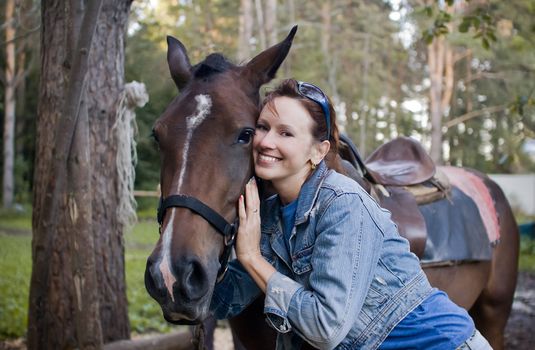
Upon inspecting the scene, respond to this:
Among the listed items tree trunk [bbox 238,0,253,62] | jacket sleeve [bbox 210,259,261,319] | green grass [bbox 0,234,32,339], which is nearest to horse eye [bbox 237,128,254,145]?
jacket sleeve [bbox 210,259,261,319]

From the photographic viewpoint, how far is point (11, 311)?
5.84 meters

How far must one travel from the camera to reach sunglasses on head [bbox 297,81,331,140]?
1.98 m

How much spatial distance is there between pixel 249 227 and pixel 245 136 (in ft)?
1.06

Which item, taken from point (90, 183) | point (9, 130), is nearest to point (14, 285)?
point (90, 183)

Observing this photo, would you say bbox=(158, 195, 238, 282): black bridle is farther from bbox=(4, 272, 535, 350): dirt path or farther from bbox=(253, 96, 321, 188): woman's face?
bbox=(4, 272, 535, 350): dirt path

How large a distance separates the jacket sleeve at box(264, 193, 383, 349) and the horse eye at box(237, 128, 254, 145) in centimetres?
40

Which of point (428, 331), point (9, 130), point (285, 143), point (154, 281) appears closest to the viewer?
point (154, 281)

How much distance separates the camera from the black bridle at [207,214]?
6.03 ft

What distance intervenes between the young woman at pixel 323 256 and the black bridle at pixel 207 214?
4 cm

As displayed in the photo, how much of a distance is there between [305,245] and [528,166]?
112 ft

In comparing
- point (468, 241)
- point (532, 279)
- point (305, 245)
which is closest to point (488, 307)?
point (468, 241)

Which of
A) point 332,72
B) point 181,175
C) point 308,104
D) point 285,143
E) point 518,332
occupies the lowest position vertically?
point 518,332

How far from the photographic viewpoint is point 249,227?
1.99 m

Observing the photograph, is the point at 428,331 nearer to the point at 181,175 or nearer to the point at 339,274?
the point at 339,274
